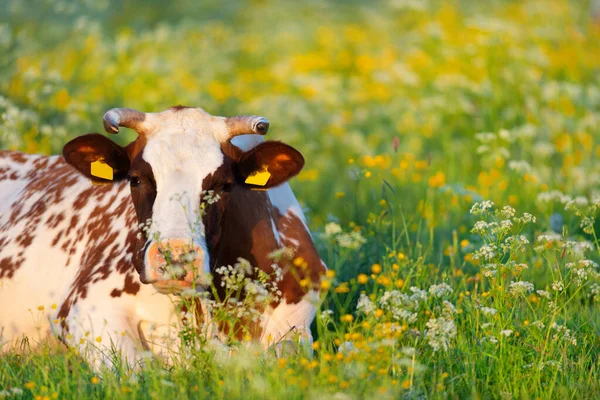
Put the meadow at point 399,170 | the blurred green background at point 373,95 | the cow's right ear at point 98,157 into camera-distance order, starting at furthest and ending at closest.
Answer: the blurred green background at point 373,95
the cow's right ear at point 98,157
the meadow at point 399,170

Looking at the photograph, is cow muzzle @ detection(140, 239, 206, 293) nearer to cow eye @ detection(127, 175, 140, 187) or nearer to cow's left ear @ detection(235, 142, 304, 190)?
cow eye @ detection(127, 175, 140, 187)

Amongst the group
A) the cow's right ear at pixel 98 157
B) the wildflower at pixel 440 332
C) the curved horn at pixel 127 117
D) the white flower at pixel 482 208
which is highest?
the curved horn at pixel 127 117

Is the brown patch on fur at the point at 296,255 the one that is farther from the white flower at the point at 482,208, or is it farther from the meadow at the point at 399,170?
the white flower at the point at 482,208

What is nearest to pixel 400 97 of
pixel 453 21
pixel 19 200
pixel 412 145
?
pixel 412 145

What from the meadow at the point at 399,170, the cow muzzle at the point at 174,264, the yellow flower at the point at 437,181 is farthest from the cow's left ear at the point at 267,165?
the yellow flower at the point at 437,181

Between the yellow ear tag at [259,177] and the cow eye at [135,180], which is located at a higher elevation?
the cow eye at [135,180]

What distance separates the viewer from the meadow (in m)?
4.43

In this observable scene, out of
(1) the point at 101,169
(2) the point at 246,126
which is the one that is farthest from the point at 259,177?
(1) the point at 101,169

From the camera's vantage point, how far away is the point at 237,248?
5.40 m

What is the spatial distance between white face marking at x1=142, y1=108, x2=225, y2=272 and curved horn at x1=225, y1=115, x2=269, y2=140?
50mm

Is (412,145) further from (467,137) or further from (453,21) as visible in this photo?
(453,21)

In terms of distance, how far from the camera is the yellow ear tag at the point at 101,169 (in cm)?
535

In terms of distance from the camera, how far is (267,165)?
17.6 ft

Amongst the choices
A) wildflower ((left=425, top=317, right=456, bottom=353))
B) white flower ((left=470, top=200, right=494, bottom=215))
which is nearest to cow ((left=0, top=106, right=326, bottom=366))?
wildflower ((left=425, top=317, right=456, bottom=353))
